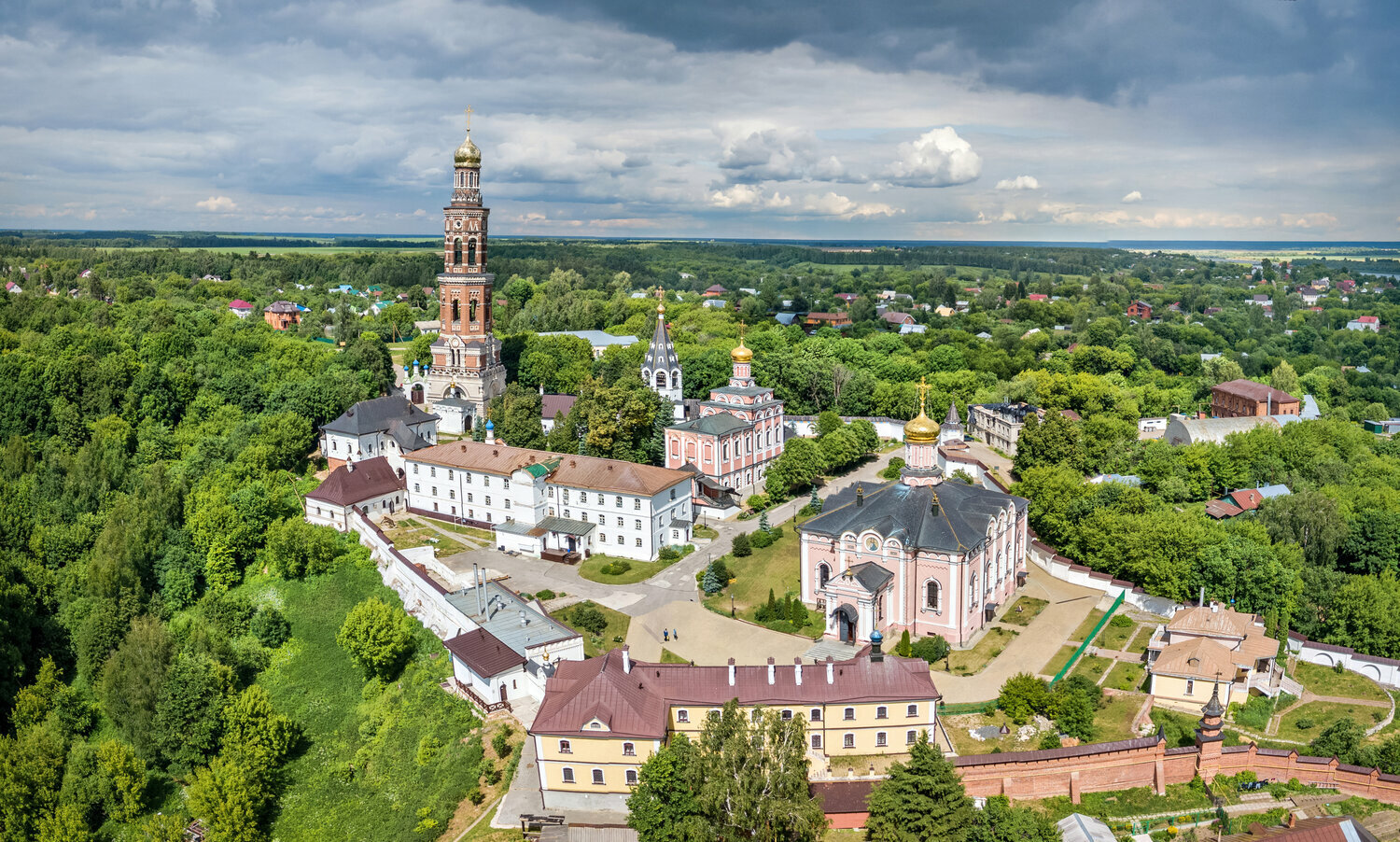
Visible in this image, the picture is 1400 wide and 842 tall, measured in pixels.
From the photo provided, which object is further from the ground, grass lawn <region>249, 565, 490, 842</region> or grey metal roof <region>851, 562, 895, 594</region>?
grey metal roof <region>851, 562, 895, 594</region>

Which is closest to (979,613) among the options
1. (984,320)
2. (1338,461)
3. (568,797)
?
(568,797)

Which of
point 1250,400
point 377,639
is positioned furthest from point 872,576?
point 1250,400

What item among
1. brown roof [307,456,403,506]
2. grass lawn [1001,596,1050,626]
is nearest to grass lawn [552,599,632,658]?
grass lawn [1001,596,1050,626]

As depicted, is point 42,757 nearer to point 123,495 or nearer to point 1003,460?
point 123,495

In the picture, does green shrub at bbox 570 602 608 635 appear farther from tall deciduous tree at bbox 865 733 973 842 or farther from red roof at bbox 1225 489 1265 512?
red roof at bbox 1225 489 1265 512

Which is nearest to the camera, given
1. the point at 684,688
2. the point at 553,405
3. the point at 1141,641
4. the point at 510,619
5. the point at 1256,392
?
the point at 684,688

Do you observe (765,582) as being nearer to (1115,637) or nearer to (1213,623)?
(1115,637)

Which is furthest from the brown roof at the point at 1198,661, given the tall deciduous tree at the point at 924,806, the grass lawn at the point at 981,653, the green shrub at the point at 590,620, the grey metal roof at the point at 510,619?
the grey metal roof at the point at 510,619
